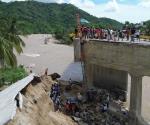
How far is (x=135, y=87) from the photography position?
3472 cm

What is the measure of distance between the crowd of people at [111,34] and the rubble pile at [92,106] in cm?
564

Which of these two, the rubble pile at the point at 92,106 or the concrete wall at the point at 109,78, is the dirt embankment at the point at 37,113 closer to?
the rubble pile at the point at 92,106

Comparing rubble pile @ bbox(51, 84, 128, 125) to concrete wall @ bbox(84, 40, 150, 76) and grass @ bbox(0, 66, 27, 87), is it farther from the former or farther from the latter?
grass @ bbox(0, 66, 27, 87)

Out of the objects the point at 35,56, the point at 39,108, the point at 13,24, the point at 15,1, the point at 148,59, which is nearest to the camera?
the point at 39,108

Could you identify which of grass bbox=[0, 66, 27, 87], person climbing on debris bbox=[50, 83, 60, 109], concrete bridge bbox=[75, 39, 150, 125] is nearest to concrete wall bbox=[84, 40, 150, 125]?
concrete bridge bbox=[75, 39, 150, 125]

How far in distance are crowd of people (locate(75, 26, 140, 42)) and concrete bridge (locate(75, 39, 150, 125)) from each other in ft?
2.94

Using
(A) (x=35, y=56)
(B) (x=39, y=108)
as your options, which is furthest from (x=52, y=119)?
(A) (x=35, y=56)

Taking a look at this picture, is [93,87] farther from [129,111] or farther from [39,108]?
[39,108]

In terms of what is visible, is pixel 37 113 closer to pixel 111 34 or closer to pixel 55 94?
pixel 55 94

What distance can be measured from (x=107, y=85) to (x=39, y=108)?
16.6 metres

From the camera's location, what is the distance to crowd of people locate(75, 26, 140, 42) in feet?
117

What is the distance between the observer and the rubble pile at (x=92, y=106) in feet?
112

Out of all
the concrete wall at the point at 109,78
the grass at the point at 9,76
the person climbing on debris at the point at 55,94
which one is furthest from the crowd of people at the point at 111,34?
the grass at the point at 9,76

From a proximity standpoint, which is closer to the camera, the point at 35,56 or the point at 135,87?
the point at 135,87
